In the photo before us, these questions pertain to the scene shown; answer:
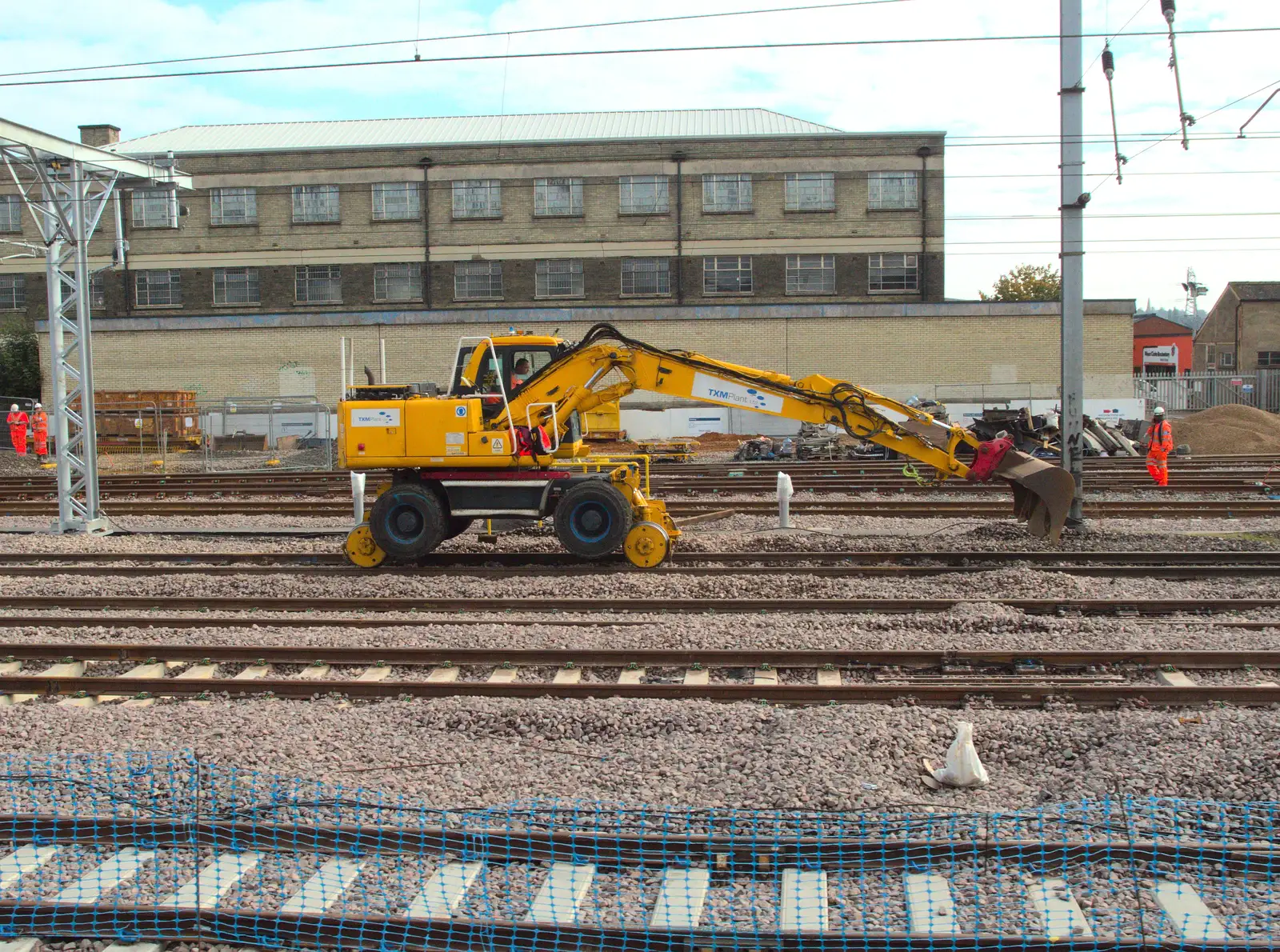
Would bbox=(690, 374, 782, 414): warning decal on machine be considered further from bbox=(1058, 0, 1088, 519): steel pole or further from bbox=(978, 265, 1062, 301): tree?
bbox=(978, 265, 1062, 301): tree

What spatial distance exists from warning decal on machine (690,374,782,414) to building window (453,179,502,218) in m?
31.8

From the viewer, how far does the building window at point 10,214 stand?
4575 cm

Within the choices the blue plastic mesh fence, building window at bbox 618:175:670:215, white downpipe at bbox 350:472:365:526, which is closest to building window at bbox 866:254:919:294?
building window at bbox 618:175:670:215

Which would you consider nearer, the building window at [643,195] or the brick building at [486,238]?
the brick building at [486,238]

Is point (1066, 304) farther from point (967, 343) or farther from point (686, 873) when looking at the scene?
point (967, 343)

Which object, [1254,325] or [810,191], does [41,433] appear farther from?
[1254,325]

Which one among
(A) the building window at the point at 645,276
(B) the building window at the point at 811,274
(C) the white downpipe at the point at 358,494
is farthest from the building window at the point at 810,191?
(C) the white downpipe at the point at 358,494

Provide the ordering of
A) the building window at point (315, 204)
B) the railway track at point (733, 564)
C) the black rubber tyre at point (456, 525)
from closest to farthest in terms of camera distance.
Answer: the railway track at point (733, 564) → the black rubber tyre at point (456, 525) → the building window at point (315, 204)

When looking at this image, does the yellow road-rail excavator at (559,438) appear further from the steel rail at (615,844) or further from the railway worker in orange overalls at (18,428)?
the railway worker in orange overalls at (18,428)

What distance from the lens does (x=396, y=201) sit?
4344 centimetres

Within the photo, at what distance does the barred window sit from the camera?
43.2 meters

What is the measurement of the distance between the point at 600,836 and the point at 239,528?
44.9 ft

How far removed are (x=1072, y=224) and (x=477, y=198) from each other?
3192cm

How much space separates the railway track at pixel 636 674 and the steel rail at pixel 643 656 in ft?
0.03
